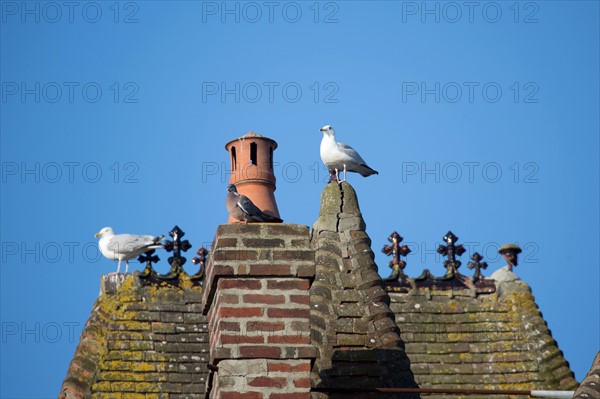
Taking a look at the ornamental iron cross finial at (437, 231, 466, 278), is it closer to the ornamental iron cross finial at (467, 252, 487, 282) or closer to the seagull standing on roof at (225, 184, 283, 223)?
the ornamental iron cross finial at (467, 252, 487, 282)

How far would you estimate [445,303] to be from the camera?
17.0 metres

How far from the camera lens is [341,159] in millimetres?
17234

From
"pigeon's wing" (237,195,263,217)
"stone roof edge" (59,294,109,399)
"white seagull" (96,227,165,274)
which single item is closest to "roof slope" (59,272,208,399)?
"stone roof edge" (59,294,109,399)

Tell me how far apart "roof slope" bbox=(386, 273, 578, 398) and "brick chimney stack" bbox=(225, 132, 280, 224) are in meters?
1.93

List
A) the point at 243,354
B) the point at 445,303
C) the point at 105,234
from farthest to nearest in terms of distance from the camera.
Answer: the point at 105,234 → the point at 445,303 → the point at 243,354

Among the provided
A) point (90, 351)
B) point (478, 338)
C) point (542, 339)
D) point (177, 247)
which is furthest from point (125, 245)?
point (542, 339)

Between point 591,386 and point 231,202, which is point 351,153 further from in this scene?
point 591,386

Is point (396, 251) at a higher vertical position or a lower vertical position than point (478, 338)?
higher

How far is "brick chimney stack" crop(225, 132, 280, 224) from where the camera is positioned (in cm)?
1602

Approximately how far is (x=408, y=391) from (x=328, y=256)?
253 cm

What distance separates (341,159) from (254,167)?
55.2 inches

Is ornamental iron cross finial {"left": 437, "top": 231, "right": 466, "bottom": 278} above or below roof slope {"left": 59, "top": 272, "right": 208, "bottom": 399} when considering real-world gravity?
above

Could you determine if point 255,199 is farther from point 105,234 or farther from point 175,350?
point 105,234

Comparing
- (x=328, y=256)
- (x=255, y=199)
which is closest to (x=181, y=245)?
(x=255, y=199)
